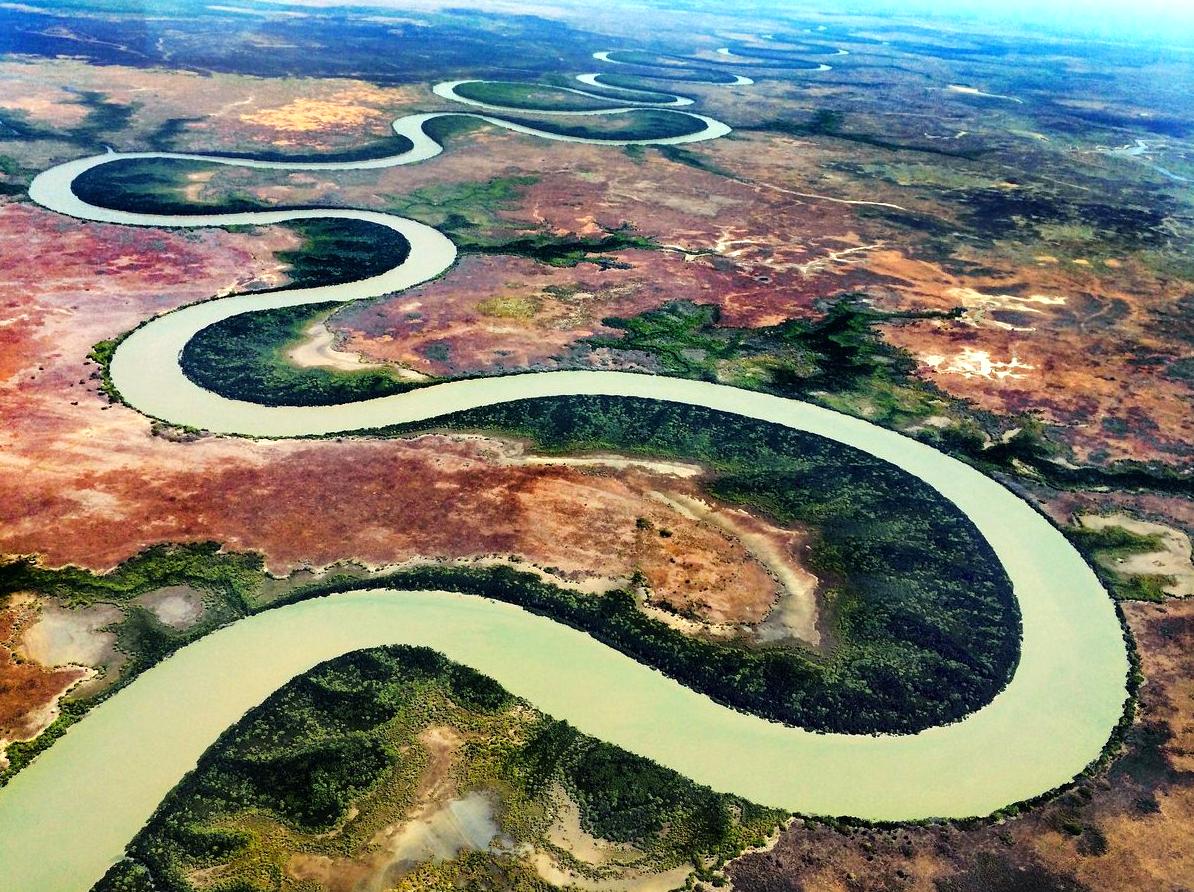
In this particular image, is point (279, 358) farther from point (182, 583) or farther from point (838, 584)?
point (838, 584)

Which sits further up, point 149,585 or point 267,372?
point 267,372

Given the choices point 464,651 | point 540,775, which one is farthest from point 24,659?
point 540,775

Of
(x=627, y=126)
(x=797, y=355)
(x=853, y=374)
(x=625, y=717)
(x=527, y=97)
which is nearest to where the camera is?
(x=625, y=717)

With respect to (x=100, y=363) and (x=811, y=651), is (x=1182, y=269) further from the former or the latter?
(x=100, y=363)

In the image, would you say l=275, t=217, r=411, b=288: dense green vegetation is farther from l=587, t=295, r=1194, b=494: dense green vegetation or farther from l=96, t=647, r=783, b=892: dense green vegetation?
l=96, t=647, r=783, b=892: dense green vegetation

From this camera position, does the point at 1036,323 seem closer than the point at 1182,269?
Yes

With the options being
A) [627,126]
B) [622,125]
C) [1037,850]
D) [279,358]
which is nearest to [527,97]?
[622,125]
